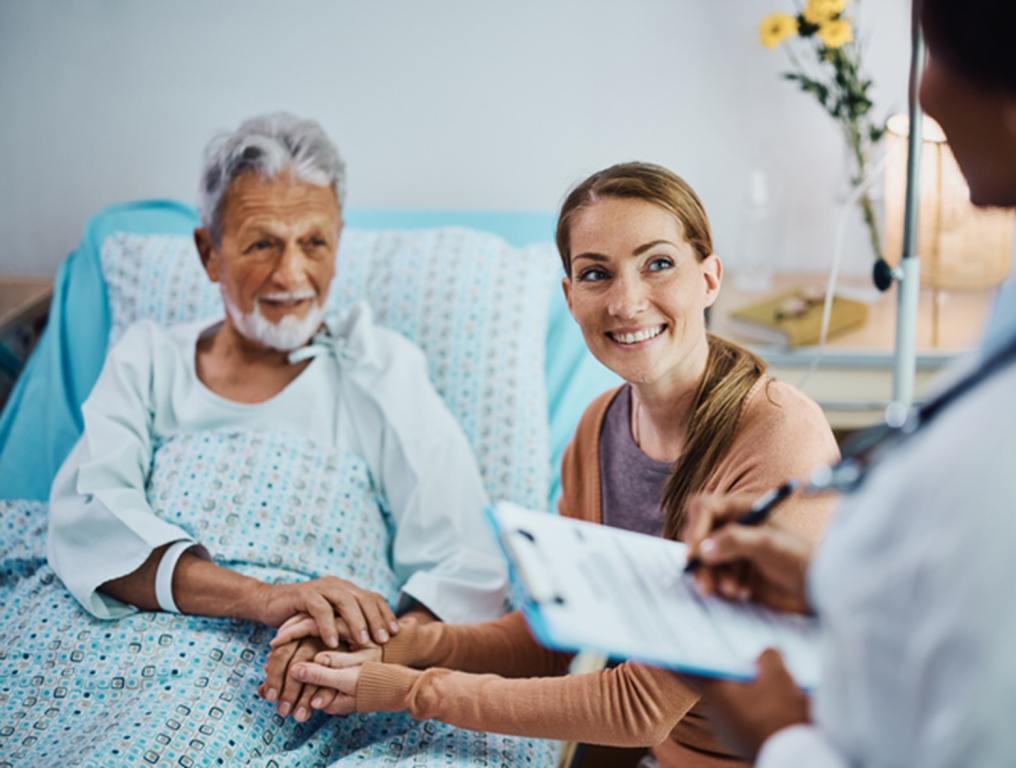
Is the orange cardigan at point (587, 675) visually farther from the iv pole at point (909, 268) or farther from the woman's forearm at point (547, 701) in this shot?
the iv pole at point (909, 268)

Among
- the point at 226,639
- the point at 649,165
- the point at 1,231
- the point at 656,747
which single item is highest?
the point at 649,165

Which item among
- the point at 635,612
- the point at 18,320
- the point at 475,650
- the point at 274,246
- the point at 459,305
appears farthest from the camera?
the point at 18,320

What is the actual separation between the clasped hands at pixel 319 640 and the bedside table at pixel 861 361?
3.39 ft

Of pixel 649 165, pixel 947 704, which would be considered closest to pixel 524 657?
pixel 649 165

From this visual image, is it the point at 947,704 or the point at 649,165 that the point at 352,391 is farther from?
the point at 947,704

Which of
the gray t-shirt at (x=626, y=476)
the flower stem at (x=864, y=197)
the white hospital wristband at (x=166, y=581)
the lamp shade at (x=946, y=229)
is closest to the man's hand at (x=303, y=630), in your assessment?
the white hospital wristband at (x=166, y=581)

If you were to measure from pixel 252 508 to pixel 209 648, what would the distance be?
247 millimetres

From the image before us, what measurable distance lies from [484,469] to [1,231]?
4.96ft

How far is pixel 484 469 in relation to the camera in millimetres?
1964

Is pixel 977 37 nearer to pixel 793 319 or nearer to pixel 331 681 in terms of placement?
pixel 331 681

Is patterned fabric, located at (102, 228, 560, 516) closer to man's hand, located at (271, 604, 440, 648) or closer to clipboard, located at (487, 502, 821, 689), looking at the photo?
man's hand, located at (271, 604, 440, 648)

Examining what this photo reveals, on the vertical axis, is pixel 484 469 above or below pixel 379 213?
below

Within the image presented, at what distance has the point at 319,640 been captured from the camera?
4.94 feet

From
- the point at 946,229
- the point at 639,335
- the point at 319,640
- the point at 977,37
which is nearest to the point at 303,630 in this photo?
the point at 319,640
